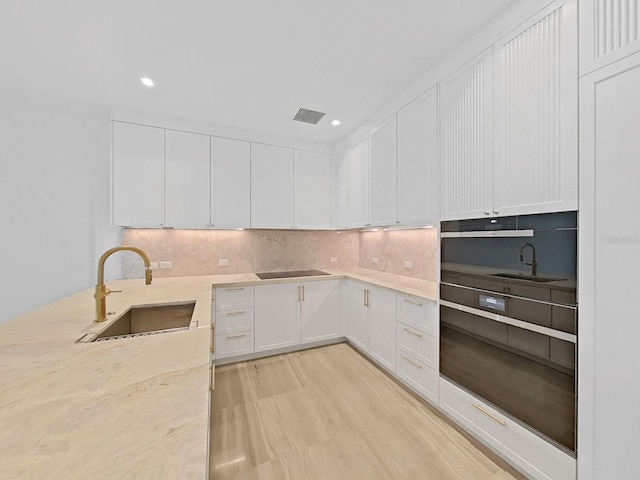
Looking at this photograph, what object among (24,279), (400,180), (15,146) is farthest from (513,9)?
(24,279)

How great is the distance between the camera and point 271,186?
326cm

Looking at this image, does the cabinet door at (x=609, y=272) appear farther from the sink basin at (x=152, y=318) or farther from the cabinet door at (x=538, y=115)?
the sink basin at (x=152, y=318)

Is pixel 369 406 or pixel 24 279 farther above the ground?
pixel 24 279

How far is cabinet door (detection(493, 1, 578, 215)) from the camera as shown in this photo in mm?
1231

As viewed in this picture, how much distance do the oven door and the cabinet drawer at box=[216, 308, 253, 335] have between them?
1.91 meters

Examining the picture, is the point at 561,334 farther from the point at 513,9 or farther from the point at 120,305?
the point at 120,305

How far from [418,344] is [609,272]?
4.28ft

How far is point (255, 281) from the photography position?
9.35 ft

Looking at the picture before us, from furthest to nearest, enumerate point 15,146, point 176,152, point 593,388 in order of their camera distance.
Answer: point 176,152 → point 15,146 → point 593,388

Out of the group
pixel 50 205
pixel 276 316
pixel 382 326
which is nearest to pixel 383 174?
pixel 382 326

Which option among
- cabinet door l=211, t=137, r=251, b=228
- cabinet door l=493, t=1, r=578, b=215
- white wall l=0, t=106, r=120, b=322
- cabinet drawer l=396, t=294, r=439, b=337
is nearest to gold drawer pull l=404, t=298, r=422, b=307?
cabinet drawer l=396, t=294, r=439, b=337

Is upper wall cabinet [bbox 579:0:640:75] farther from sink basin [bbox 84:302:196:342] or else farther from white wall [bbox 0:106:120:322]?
white wall [bbox 0:106:120:322]

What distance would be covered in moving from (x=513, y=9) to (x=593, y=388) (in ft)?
6.42

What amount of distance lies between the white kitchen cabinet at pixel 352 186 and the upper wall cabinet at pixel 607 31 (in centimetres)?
185
